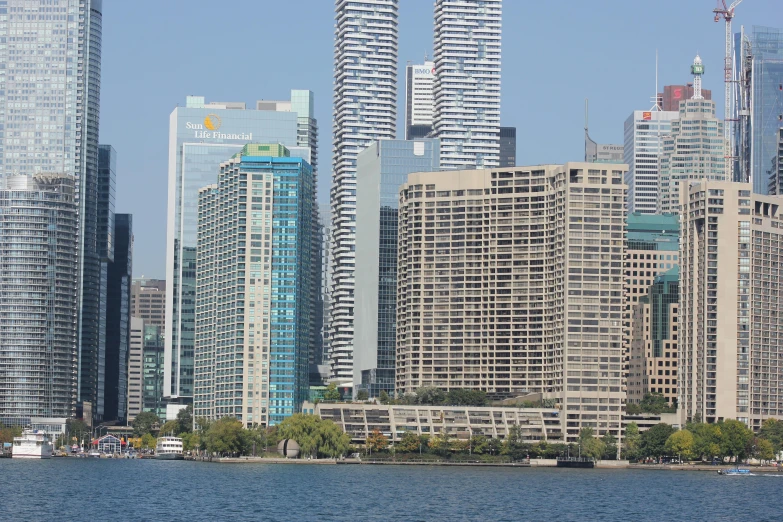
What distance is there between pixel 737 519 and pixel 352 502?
143ft

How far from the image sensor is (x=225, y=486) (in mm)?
198750

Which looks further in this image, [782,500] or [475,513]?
[782,500]

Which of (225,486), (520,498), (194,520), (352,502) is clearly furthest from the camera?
(225,486)

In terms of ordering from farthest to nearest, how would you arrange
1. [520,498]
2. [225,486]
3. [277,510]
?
1. [225,486]
2. [520,498]
3. [277,510]

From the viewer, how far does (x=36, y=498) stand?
17175 centimetres

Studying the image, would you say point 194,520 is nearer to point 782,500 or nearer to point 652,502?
point 652,502

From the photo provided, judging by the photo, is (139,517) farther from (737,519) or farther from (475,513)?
(737,519)

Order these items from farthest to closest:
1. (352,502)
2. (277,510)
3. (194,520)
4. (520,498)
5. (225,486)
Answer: (225,486) < (520,498) < (352,502) < (277,510) < (194,520)

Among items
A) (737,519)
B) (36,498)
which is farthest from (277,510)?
(737,519)

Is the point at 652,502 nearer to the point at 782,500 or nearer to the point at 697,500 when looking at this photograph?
the point at 697,500

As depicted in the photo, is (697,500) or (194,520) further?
(697,500)

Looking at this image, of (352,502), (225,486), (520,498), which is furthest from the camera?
(225,486)

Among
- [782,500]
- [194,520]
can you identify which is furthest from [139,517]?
[782,500]

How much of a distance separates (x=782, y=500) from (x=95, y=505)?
8943cm
